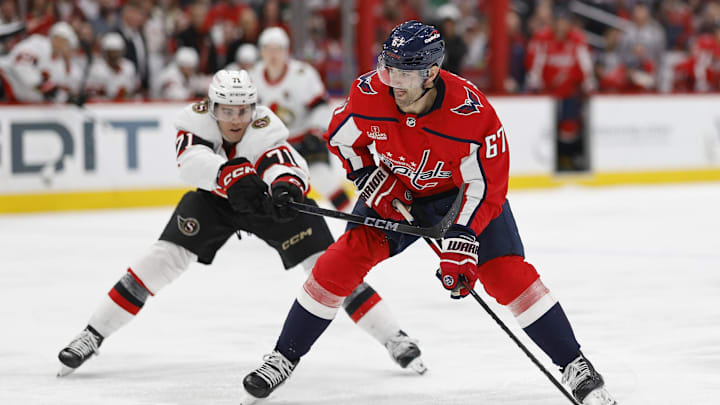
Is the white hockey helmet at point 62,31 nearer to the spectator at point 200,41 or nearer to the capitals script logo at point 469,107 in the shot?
the spectator at point 200,41

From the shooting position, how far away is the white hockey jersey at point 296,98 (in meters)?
6.71

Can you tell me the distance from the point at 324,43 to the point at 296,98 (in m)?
3.86

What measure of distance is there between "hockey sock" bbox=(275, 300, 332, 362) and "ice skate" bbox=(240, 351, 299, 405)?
0.02 meters

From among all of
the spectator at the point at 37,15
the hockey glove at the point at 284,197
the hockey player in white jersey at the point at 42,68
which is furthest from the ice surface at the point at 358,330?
the spectator at the point at 37,15

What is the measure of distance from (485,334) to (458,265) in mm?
1194

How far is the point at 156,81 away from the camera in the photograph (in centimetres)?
945

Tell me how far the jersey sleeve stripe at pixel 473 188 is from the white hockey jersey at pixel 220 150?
58 centimetres

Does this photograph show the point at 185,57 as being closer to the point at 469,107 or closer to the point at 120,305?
the point at 120,305

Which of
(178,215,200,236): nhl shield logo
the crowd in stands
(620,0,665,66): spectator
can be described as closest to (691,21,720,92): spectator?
the crowd in stands

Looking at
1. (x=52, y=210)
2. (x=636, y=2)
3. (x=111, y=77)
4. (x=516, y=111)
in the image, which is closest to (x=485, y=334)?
(x=52, y=210)

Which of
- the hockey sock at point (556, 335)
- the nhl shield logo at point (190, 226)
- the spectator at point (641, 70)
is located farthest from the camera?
the spectator at point (641, 70)

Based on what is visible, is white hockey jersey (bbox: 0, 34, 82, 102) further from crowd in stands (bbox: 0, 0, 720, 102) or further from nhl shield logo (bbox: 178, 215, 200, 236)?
nhl shield logo (bbox: 178, 215, 200, 236)

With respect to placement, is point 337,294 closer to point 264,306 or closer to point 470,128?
point 470,128

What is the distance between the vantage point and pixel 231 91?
3.34 metres
